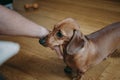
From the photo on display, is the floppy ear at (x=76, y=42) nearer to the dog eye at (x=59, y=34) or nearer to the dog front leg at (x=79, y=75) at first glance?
the dog eye at (x=59, y=34)

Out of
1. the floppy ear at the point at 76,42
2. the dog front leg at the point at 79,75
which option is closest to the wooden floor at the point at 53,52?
the dog front leg at the point at 79,75

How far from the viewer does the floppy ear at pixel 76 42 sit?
1238mm

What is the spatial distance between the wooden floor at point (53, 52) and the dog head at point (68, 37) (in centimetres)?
36

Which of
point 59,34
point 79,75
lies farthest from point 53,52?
point 59,34

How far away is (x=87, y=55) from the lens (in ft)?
4.54

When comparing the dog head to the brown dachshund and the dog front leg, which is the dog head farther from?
the dog front leg

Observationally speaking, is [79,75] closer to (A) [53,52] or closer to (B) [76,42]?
(B) [76,42]

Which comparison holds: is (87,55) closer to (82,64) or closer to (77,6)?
(82,64)

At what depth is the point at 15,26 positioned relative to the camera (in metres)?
1.23

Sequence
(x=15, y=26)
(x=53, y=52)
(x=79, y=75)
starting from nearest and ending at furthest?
1. (x=15, y=26)
2. (x=79, y=75)
3. (x=53, y=52)

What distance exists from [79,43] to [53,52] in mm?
604

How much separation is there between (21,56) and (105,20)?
3.76 ft

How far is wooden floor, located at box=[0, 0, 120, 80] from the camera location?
1555mm

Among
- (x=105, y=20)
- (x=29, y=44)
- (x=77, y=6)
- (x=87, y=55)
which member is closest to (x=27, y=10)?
(x=77, y=6)
